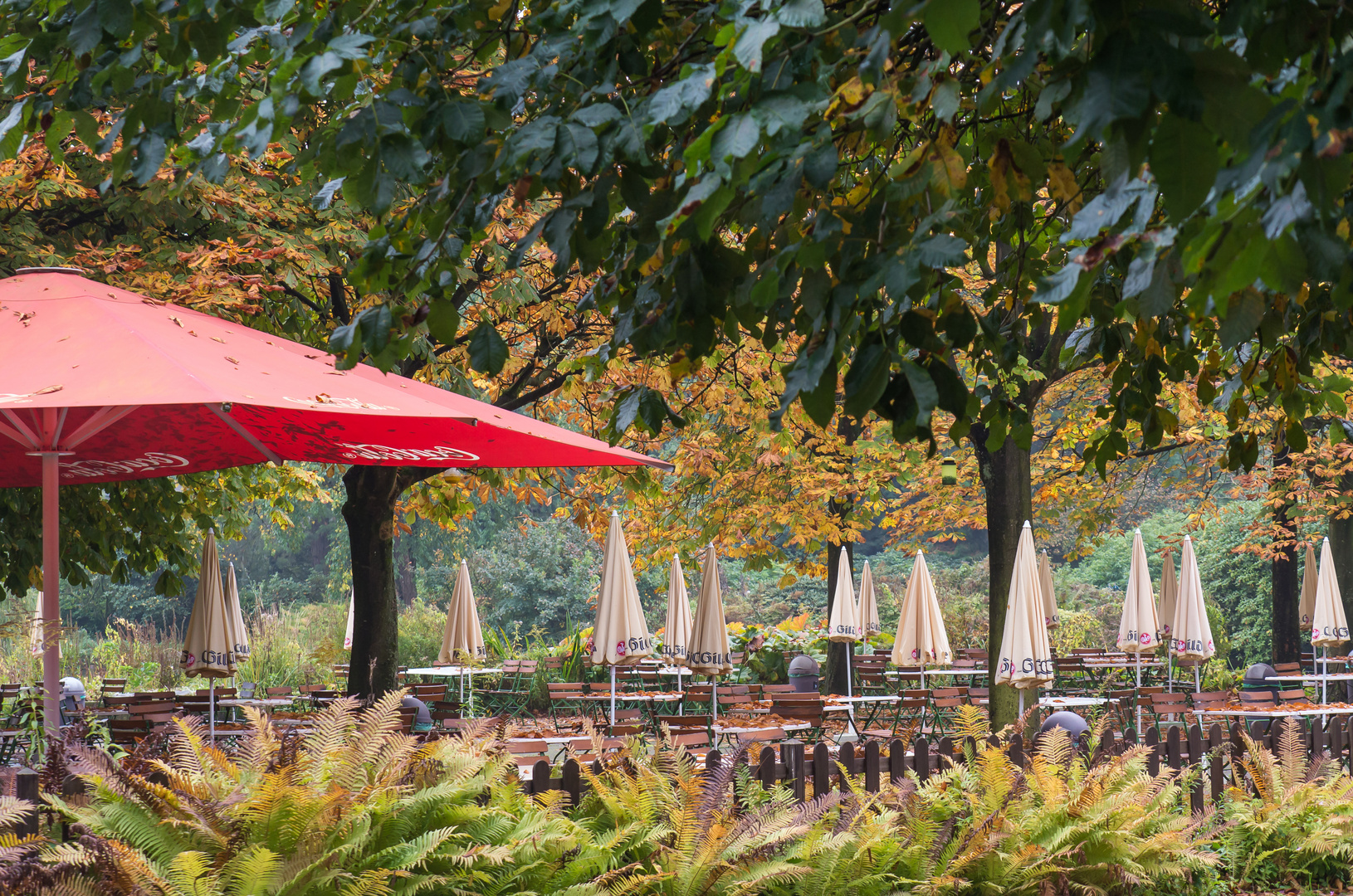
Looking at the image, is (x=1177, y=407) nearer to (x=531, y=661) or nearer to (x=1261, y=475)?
(x=1261, y=475)

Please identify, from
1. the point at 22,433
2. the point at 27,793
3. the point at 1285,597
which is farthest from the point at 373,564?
the point at 1285,597

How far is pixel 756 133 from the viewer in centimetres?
206

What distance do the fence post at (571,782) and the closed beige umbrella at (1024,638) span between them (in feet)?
19.1

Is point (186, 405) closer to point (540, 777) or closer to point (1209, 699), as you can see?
point (540, 777)

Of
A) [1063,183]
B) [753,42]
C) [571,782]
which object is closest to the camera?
[753,42]

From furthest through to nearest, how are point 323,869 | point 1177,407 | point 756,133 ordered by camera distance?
point 1177,407 → point 323,869 → point 756,133

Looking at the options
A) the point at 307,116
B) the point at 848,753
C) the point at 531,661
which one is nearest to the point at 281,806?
the point at 848,753

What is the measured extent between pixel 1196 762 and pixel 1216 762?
0.46 metres

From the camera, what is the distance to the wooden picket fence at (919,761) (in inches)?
201

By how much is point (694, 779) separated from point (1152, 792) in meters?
2.48

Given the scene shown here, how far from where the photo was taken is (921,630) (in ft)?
43.4

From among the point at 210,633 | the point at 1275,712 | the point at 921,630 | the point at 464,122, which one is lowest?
the point at 1275,712

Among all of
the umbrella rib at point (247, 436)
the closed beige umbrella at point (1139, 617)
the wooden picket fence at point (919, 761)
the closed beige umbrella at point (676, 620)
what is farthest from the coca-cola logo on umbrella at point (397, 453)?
the closed beige umbrella at point (1139, 617)

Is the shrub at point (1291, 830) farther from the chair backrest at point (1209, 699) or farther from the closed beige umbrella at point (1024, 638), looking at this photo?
the chair backrest at point (1209, 699)
